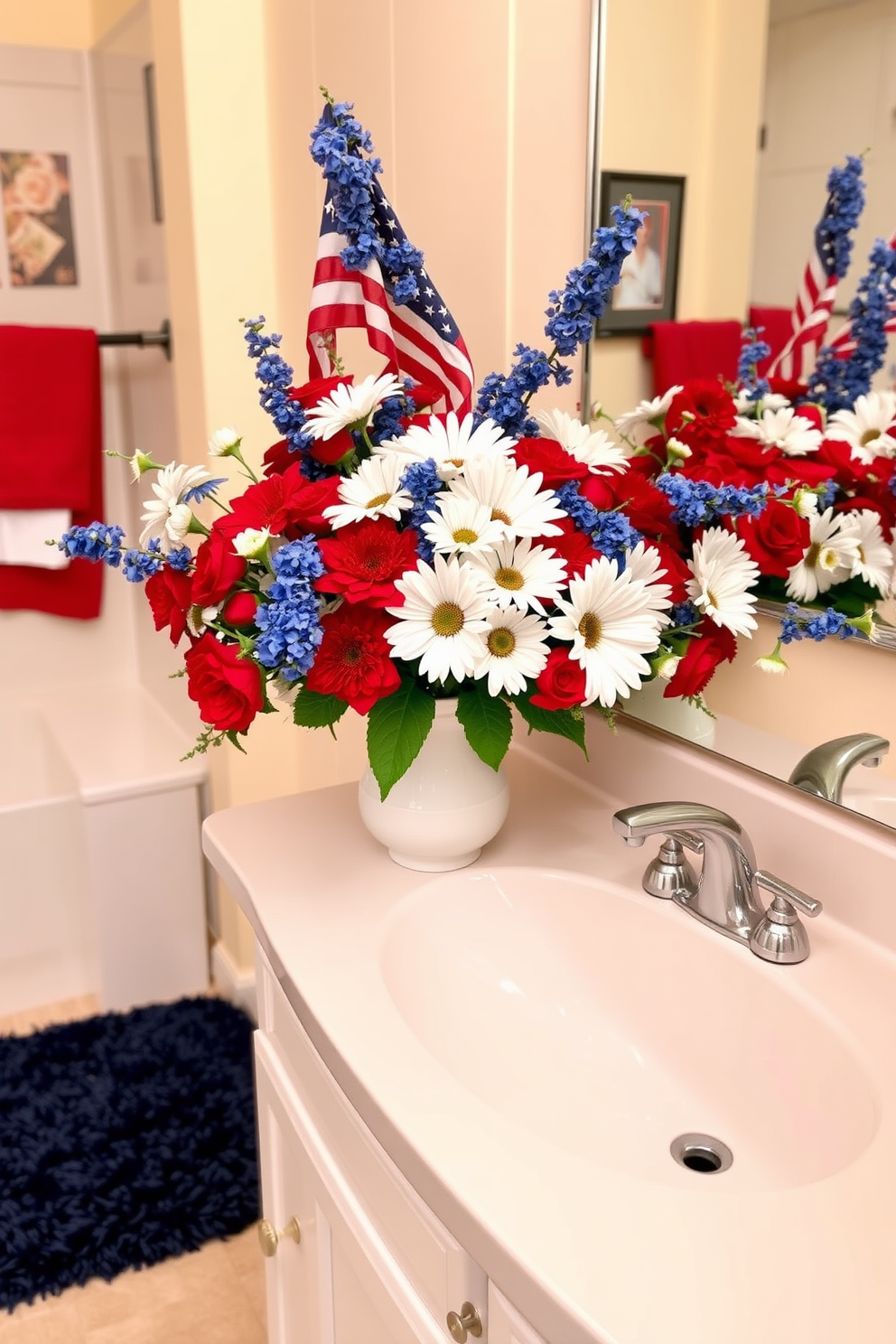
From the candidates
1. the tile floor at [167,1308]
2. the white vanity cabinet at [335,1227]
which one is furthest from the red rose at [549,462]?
the tile floor at [167,1308]

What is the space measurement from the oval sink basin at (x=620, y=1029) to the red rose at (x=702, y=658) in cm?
21

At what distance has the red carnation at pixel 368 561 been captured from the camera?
981 millimetres

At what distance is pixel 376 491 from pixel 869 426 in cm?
49

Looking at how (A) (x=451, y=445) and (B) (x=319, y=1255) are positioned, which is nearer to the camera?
(A) (x=451, y=445)

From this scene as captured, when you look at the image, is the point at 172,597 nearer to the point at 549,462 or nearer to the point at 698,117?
the point at 549,462

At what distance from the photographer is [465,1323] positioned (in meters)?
0.83

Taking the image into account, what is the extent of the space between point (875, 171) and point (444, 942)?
0.82 meters

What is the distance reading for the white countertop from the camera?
0.67m

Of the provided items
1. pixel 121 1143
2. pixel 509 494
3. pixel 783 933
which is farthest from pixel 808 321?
pixel 121 1143

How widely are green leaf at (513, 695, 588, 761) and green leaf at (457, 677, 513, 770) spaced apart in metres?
0.02

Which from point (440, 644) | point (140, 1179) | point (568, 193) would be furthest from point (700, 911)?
point (140, 1179)

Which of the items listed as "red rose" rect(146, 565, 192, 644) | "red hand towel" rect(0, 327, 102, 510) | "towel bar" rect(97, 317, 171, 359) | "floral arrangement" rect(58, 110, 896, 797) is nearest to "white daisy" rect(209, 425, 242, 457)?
"floral arrangement" rect(58, 110, 896, 797)

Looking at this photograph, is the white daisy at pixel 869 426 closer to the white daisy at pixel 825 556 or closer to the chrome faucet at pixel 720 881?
the white daisy at pixel 825 556

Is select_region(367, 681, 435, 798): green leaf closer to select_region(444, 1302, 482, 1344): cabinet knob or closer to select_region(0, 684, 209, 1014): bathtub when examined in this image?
select_region(444, 1302, 482, 1344): cabinet knob
